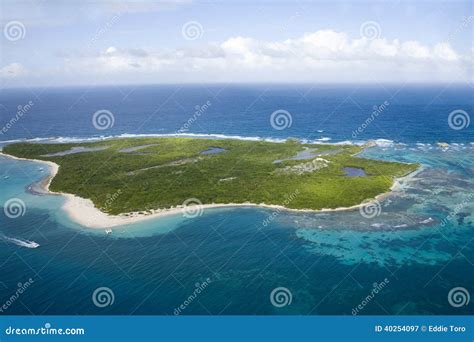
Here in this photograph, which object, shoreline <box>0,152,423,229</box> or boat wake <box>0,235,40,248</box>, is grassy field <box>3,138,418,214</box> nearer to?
shoreline <box>0,152,423,229</box>

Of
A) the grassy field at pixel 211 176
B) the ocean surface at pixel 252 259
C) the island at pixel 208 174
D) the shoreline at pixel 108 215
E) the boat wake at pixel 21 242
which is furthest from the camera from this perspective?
the grassy field at pixel 211 176

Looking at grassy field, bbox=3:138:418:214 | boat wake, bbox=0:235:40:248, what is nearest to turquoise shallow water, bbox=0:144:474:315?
boat wake, bbox=0:235:40:248

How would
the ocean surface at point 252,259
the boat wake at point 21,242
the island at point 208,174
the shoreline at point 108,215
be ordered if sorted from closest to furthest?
the ocean surface at point 252,259, the boat wake at point 21,242, the shoreline at point 108,215, the island at point 208,174

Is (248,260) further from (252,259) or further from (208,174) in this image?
(208,174)

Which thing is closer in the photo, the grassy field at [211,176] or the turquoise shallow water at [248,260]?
the turquoise shallow water at [248,260]

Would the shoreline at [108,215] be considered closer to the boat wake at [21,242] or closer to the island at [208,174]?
the island at [208,174]

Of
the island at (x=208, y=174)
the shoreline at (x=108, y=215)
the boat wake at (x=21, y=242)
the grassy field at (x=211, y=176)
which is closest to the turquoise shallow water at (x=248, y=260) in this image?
the boat wake at (x=21, y=242)

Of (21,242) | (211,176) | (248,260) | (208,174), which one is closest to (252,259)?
(248,260)
